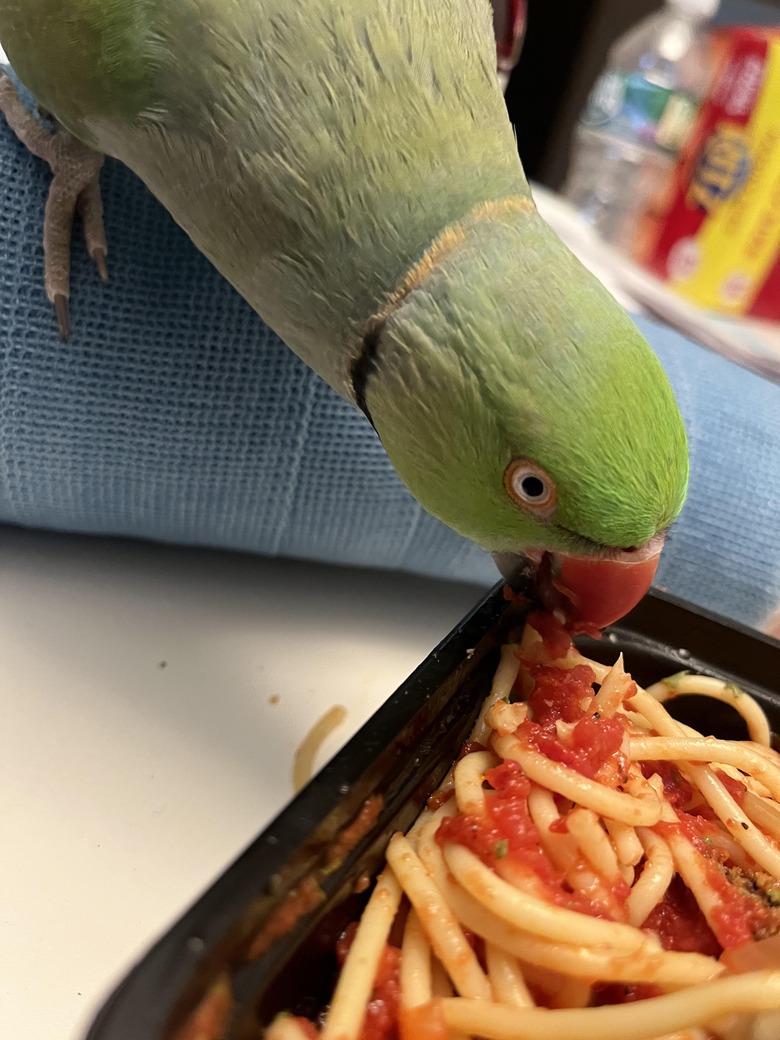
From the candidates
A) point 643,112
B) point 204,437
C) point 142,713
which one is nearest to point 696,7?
point 643,112

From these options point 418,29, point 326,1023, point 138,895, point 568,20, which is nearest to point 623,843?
point 326,1023

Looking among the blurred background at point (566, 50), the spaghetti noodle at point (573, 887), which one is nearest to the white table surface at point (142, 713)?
the spaghetti noodle at point (573, 887)

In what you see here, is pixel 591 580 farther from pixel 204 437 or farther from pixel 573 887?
pixel 204 437

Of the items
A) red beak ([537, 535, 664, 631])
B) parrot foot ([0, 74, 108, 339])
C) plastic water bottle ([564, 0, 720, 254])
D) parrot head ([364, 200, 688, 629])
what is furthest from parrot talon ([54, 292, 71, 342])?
plastic water bottle ([564, 0, 720, 254])

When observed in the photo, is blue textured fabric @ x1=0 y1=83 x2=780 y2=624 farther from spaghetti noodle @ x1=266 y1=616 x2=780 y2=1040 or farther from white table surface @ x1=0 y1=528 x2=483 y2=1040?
spaghetti noodle @ x1=266 y1=616 x2=780 y2=1040

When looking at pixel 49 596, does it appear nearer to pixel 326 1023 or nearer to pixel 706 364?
pixel 326 1023
